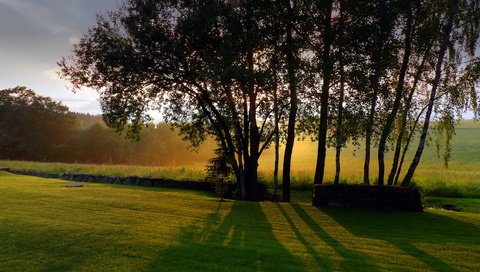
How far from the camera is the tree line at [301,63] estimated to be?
1980cm

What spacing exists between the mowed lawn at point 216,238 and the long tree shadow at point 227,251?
0.03 metres

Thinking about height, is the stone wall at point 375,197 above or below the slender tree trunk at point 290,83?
below

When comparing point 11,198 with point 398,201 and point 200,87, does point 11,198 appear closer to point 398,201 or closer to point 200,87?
point 200,87

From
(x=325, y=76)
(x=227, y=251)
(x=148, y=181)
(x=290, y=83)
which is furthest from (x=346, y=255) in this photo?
(x=148, y=181)

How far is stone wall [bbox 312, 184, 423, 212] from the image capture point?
18969 millimetres

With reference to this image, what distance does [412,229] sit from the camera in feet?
48.9

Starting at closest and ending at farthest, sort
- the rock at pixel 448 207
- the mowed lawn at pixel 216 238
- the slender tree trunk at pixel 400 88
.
Result: the mowed lawn at pixel 216 238
the slender tree trunk at pixel 400 88
the rock at pixel 448 207

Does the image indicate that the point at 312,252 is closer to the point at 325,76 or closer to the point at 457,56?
the point at 325,76

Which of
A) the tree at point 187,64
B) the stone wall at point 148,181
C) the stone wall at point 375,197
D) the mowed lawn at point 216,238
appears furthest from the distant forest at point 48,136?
the mowed lawn at point 216,238

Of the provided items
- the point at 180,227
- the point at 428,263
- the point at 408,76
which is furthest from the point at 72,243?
the point at 408,76

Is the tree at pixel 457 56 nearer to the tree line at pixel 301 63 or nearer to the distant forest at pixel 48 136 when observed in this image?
the tree line at pixel 301 63

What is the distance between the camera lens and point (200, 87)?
24281 mm

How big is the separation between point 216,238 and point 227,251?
1.56m

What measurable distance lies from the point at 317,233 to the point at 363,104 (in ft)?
30.7
